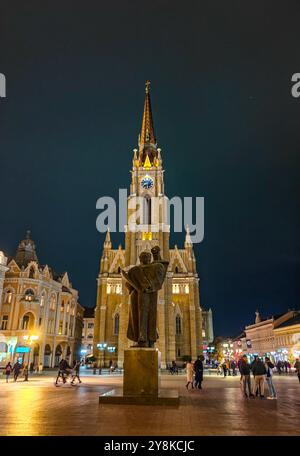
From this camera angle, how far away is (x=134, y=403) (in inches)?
362

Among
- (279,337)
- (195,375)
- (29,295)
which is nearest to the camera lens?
(195,375)

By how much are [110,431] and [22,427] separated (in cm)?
184

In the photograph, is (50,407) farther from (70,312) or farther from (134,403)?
(70,312)

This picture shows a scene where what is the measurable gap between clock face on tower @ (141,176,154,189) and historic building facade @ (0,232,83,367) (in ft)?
88.6

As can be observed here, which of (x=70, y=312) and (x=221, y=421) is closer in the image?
(x=221, y=421)

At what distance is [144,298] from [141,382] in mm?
2574

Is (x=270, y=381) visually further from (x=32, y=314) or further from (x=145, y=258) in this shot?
(x=32, y=314)

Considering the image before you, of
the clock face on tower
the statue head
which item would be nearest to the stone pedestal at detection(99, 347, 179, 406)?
the statue head

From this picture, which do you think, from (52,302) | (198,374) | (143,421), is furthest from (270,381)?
(52,302)

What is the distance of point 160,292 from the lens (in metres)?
59.0

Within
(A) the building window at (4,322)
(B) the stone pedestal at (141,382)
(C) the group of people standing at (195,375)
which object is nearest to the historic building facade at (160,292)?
(A) the building window at (4,322)

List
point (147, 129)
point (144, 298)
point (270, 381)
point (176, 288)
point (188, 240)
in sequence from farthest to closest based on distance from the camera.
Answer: point (147, 129)
point (188, 240)
point (176, 288)
point (270, 381)
point (144, 298)

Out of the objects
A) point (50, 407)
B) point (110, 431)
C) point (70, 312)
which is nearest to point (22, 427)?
point (110, 431)

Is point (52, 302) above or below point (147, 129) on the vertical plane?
below
